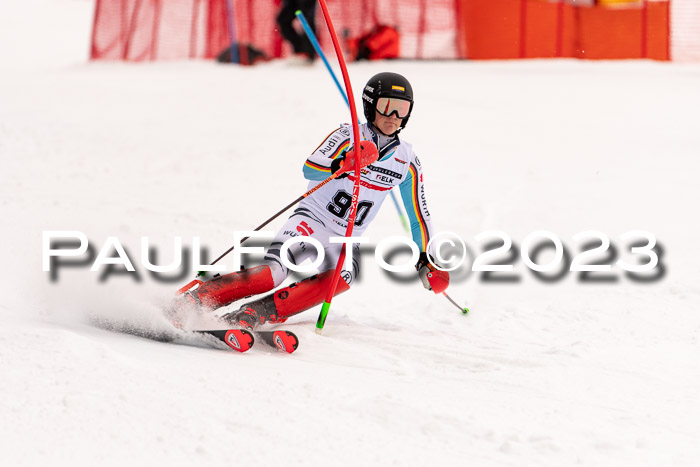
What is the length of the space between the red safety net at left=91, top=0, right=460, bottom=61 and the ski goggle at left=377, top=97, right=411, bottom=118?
1016 cm

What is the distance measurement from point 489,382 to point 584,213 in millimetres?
4265

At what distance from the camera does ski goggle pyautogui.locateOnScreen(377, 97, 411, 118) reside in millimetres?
4223

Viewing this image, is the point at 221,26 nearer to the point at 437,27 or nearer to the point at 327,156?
the point at 437,27

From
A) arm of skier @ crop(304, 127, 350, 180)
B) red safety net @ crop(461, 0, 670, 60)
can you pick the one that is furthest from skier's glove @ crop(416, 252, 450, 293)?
red safety net @ crop(461, 0, 670, 60)

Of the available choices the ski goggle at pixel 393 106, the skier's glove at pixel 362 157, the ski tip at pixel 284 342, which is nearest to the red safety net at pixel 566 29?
the ski goggle at pixel 393 106

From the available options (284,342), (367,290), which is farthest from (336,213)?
(367,290)

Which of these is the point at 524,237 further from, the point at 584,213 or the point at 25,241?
the point at 25,241

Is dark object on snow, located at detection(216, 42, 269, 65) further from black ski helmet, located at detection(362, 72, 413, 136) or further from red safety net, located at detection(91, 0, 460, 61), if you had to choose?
black ski helmet, located at detection(362, 72, 413, 136)

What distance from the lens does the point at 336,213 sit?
15.0 feet

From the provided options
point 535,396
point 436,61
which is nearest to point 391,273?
point 535,396

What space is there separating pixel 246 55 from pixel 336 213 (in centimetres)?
976

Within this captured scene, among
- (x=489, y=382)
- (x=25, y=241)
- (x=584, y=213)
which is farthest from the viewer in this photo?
(x=584, y=213)

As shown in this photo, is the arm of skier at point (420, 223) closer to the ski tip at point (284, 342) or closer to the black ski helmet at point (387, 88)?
the black ski helmet at point (387, 88)

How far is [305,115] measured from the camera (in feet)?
34.2
